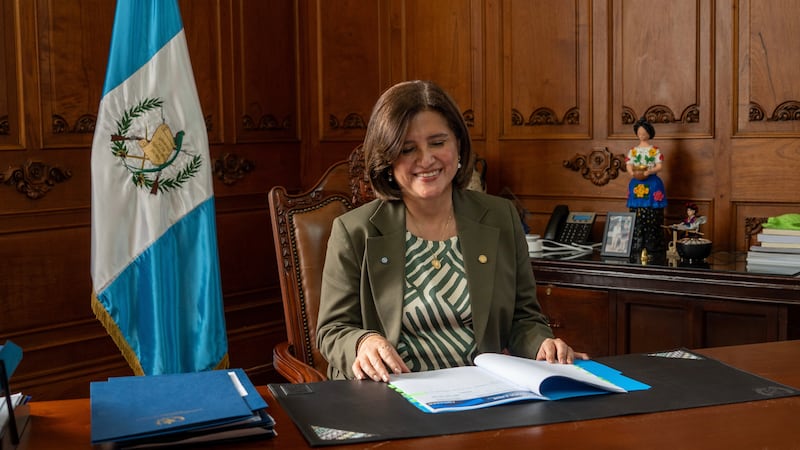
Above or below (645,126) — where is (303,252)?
below

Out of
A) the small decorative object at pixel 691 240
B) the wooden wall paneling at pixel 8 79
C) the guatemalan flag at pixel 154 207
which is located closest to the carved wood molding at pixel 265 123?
the guatemalan flag at pixel 154 207

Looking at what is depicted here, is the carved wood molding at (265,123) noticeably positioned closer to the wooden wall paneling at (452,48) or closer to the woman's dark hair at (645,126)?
the wooden wall paneling at (452,48)

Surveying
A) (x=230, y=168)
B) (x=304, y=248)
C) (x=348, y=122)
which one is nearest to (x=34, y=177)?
(x=230, y=168)

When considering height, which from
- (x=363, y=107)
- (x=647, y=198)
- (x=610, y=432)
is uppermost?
(x=363, y=107)

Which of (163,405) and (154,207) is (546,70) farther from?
(163,405)

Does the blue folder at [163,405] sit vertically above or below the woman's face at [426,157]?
below

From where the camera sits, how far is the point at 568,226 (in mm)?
3822

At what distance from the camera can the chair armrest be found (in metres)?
2.29

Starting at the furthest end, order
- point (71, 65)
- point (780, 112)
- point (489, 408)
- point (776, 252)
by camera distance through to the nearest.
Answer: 1. point (71, 65)
2. point (780, 112)
3. point (776, 252)
4. point (489, 408)

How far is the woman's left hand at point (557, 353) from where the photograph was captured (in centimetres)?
190

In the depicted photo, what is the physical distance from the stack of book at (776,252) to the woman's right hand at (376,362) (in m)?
1.66

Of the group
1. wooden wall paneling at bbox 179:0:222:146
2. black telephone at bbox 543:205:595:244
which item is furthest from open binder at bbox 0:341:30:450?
wooden wall paneling at bbox 179:0:222:146

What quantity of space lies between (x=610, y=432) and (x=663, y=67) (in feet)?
8.20

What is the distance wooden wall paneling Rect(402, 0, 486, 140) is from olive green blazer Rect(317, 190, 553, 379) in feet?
6.48
